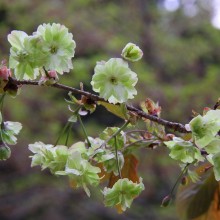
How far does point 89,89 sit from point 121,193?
4023 millimetres

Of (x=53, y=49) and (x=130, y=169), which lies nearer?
(x=53, y=49)

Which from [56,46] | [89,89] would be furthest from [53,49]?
[89,89]

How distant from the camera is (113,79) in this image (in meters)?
0.57

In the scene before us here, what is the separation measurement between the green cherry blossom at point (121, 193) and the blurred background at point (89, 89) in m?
3.10

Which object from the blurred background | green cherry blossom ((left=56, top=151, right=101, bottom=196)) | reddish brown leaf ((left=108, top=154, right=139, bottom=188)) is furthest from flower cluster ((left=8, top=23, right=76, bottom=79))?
the blurred background

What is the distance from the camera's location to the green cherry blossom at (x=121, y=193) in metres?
0.57

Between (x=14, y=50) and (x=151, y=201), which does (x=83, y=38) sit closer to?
(x=151, y=201)

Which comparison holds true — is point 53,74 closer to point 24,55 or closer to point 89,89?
Result: point 24,55

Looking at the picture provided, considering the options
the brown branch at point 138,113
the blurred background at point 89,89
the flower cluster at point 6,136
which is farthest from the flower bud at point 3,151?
the blurred background at point 89,89

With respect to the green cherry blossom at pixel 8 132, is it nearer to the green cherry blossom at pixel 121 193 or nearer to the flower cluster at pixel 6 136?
the flower cluster at pixel 6 136

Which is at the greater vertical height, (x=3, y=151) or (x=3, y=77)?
(x=3, y=77)

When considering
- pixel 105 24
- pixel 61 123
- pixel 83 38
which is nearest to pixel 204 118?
pixel 61 123

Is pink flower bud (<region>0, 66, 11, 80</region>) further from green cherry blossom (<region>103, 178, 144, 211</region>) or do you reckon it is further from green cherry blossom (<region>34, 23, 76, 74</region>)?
green cherry blossom (<region>103, 178, 144, 211</region>)

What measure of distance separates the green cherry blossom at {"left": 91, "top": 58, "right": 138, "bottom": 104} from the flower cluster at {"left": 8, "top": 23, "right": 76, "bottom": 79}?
0.13 ft
